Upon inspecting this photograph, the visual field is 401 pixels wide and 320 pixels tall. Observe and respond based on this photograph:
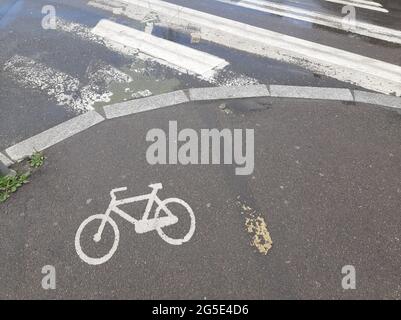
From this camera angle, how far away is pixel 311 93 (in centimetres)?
632

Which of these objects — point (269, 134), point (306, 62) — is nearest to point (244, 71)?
point (306, 62)

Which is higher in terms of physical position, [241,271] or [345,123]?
[345,123]

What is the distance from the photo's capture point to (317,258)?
393 cm

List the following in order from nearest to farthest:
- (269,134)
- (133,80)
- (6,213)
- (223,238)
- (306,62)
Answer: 1. (223,238)
2. (6,213)
3. (269,134)
4. (133,80)
5. (306,62)

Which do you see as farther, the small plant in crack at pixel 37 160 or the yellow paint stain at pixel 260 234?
the small plant in crack at pixel 37 160

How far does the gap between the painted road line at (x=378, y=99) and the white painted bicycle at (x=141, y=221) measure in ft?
12.6

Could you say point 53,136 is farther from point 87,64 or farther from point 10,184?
point 87,64

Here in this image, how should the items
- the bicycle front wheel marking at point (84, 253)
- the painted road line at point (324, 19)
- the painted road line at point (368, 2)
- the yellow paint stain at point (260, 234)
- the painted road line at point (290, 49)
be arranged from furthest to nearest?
the painted road line at point (368, 2)
the painted road line at point (324, 19)
the painted road line at point (290, 49)
the yellow paint stain at point (260, 234)
the bicycle front wheel marking at point (84, 253)

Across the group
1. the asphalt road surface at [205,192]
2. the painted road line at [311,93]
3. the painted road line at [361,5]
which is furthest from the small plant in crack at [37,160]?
the painted road line at [361,5]

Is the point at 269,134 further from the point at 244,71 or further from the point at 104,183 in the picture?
the point at 104,183

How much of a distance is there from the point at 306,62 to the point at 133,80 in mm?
3454

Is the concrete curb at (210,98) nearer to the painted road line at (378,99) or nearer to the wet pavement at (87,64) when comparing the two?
the painted road line at (378,99)

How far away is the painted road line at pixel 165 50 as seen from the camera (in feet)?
23.0

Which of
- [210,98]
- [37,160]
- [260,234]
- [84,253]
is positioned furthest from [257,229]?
[37,160]
